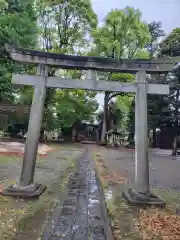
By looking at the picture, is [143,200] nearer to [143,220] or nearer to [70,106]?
[143,220]

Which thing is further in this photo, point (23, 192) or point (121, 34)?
point (121, 34)

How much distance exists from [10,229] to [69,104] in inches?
1013

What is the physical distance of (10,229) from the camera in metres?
4.54

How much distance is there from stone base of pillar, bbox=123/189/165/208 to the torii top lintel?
11.7ft

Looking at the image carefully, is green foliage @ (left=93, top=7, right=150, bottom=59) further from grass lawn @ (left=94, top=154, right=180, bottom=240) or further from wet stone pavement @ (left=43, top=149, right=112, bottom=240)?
grass lawn @ (left=94, top=154, right=180, bottom=240)

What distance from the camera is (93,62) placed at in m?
7.59

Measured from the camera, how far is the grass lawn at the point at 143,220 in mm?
4570

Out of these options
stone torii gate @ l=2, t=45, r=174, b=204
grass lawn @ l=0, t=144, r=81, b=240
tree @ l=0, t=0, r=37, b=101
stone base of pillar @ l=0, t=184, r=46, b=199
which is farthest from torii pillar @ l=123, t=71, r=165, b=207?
tree @ l=0, t=0, r=37, b=101

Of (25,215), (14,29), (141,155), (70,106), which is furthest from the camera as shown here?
(70,106)

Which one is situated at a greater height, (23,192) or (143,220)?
(23,192)

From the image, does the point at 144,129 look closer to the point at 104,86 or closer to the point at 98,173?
the point at 104,86

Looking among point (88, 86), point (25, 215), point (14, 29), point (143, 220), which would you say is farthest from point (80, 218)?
point (14, 29)

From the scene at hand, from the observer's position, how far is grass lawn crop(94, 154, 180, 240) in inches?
180

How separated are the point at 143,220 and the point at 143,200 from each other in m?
1.38
